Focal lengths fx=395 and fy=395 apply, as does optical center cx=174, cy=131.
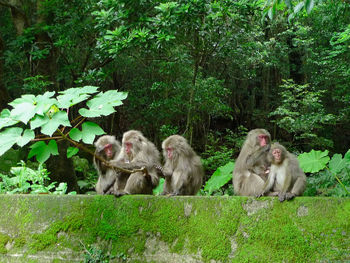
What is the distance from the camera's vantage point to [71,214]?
13.4 feet

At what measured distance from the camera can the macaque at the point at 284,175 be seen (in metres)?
4.03

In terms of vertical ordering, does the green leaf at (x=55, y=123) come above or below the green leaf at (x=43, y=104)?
below

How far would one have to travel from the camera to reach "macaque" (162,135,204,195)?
15.7 ft

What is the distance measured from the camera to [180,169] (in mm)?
4832

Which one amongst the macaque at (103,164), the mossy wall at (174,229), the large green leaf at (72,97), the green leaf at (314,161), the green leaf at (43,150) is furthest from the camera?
the green leaf at (314,161)

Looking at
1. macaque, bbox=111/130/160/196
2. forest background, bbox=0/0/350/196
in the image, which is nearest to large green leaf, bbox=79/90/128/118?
forest background, bbox=0/0/350/196

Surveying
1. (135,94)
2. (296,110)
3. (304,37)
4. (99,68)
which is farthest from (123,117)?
(304,37)

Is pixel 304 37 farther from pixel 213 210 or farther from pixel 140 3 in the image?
pixel 213 210

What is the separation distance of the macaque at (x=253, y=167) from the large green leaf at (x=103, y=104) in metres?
2.54

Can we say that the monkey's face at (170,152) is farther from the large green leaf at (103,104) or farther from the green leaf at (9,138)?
the green leaf at (9,138)

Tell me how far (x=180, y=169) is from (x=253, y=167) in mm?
942

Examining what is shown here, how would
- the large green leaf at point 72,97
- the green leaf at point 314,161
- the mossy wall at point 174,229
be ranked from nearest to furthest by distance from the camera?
the large green leaf at point 72,97
the mossy wall at point 174,229
the green leaf at point 314,161

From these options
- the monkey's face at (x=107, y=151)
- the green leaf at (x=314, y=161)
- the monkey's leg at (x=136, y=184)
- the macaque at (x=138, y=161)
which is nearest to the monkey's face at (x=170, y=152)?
the macaque at (x=138, y=161)

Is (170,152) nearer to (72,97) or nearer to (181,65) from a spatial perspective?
(72,97)
